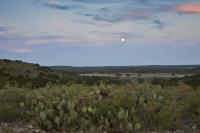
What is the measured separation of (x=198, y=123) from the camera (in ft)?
39.2

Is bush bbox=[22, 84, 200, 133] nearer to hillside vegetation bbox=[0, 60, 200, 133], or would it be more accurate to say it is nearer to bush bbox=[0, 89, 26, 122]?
hillside vegetation bbox=[0, 60, 200, 133]

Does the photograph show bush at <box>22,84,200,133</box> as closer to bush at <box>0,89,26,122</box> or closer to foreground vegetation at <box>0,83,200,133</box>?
foreground vegetation at <box>0,83,200,133</box>

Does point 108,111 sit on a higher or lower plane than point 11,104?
higher

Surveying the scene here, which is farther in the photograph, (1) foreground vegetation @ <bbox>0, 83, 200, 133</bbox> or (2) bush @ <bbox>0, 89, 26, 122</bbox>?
(2) bush @ <bbox>0, 89, 26, 122</bbox>

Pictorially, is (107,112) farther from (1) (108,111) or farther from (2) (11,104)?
(2) (11,104)

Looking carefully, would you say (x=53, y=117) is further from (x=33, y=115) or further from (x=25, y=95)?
(x=25, y=95)

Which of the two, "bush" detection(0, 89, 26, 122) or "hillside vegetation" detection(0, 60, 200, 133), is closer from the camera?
"hillside vegetation" detection(0, 60, 200, 133)

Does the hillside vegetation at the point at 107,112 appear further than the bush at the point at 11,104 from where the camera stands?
No

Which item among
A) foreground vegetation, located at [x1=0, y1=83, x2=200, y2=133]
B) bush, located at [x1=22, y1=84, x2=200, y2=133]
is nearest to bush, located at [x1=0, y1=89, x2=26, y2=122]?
foreground vegetation, located at [x1=0, y1=83, x2=200, y2=133]

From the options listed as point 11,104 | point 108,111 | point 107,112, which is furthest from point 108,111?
point 11,104

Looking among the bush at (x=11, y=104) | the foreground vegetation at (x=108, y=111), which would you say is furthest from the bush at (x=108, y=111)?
the bush at (x=11, y=104)

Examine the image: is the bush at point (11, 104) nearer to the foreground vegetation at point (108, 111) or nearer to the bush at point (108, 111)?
the foreground vegetation at point (108, 111)

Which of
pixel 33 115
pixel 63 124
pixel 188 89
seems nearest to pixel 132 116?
pixel 63 124

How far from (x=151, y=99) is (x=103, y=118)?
1.56 meters
